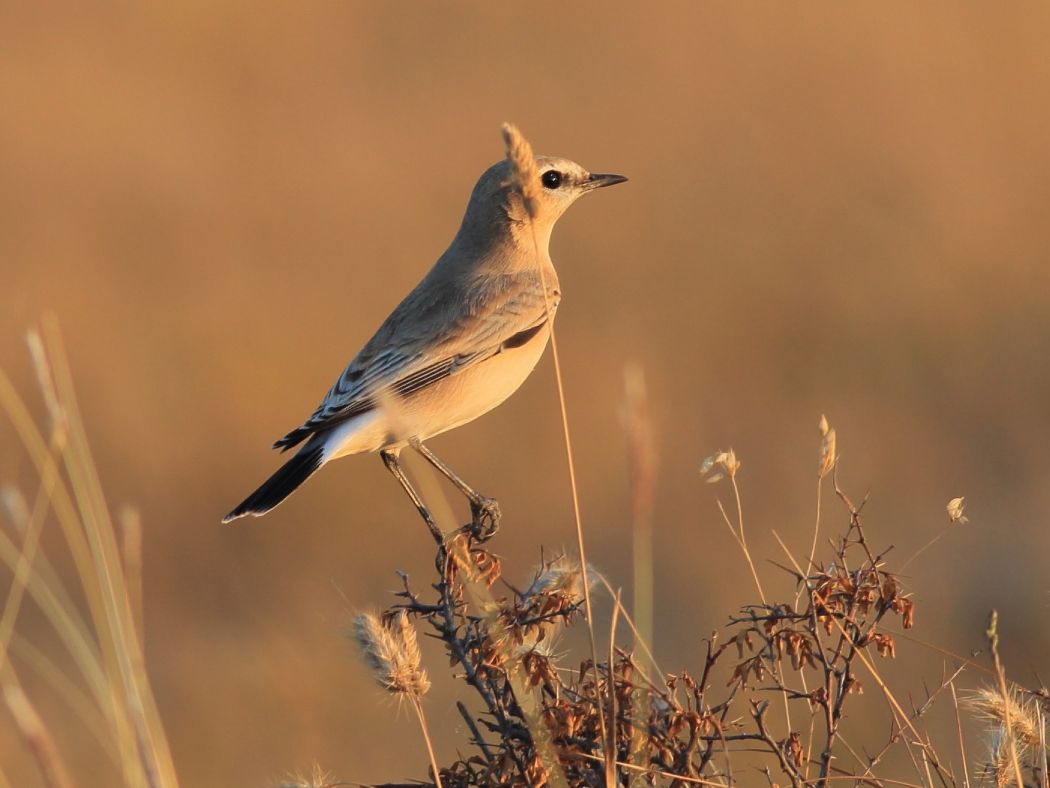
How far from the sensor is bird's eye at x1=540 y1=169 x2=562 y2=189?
620cm

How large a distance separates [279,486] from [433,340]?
0.78m

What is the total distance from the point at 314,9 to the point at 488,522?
1395 cm

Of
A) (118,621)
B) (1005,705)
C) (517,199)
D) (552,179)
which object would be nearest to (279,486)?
(517,199)

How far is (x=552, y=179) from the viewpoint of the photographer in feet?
20.4

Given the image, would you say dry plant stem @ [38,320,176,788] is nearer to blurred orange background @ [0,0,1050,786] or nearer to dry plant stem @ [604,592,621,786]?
dry plant stem @ [604,592,621,786]

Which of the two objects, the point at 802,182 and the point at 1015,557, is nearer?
the point at 1015,557

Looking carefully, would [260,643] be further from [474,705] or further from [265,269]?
[265,269]

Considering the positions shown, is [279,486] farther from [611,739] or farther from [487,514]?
[611,739]

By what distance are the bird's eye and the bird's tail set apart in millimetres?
1494

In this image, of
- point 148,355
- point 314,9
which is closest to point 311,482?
point 148,355

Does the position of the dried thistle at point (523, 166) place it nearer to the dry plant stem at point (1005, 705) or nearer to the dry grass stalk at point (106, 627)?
the dry grass stalk at point (106, 627)

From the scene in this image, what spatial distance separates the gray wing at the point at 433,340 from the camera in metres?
5.46

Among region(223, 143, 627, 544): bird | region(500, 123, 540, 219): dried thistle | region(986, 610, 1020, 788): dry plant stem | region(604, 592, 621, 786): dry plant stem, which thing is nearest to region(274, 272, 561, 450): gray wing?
region(223, 143, 627, 544): bird

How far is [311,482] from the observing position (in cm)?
1152
